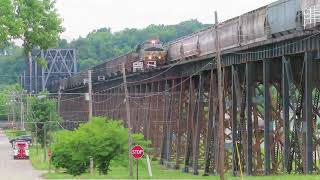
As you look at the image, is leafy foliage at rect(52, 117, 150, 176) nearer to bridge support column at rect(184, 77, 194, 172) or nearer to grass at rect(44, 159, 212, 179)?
grass at rect(44, 159, 212, 179)

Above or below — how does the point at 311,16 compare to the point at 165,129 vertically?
above

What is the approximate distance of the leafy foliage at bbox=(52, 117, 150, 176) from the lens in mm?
56625

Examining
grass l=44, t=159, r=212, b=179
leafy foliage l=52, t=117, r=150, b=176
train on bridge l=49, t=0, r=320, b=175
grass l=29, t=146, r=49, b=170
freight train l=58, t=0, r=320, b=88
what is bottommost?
grass l=29, t=146, r=49, b=170

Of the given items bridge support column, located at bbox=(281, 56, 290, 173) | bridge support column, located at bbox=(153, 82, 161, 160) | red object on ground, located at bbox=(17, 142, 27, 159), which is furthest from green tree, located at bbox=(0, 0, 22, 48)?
red object on ground, located at bbox=(17, 142, 27, 159)

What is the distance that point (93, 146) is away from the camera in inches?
2229

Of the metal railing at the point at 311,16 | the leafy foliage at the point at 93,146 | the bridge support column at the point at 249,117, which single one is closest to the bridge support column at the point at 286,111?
the metal railing at the point at 311,16

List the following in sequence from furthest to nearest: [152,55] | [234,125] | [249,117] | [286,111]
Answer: [152,55] → [234,125] → [249,117] → [286,111]

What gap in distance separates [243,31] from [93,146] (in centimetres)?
1724

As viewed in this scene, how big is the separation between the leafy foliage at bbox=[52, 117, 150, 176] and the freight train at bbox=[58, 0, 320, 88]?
6876 millimetres

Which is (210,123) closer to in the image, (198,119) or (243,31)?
(198,119)

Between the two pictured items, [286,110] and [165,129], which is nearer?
[286,110]

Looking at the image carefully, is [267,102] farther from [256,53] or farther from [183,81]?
[183,81]

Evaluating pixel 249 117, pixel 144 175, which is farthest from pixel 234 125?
pixel 144 175

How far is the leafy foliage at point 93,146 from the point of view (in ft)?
186
